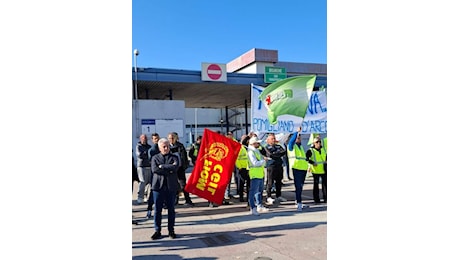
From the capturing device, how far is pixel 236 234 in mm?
6008

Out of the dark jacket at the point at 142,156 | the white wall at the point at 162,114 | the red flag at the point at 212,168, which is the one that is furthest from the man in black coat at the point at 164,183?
the white wall at the point at 162,114

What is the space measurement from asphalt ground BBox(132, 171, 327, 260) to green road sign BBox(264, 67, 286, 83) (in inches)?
593

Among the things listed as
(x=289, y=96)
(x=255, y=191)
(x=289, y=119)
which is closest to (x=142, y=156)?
(x=255, y=191)

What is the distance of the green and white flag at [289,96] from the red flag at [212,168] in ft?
4.30

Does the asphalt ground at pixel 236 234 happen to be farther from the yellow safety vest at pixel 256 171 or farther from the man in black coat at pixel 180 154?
the yellow safety vest at pixel 256 171

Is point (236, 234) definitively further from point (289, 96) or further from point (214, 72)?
point (214, 72)

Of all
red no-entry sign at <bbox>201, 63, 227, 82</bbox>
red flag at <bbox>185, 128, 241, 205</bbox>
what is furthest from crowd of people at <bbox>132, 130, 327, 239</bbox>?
red no-entry sign at <bbox>201, 63, 227, 82</bbox>

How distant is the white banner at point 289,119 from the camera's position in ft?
27.1

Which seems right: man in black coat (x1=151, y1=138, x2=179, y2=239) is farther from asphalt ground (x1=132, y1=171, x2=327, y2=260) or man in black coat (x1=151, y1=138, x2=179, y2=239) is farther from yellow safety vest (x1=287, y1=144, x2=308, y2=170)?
yellow safety vest (x1=287, y1=144, x2=308, y2=170)

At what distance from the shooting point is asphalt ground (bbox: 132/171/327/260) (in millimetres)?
4953

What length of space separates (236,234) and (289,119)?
3.25m
